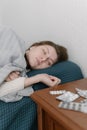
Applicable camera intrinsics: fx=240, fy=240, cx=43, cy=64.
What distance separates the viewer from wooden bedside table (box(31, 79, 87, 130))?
2.60 feet

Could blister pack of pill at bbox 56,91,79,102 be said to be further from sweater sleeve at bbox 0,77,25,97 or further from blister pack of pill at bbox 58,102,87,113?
sweater sleeve at bbox 0,77,25,97

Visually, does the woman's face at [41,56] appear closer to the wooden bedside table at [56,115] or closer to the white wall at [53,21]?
the white wall at [53,21]

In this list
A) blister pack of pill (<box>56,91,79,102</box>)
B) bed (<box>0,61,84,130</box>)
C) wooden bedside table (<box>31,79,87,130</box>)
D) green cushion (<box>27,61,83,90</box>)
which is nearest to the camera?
wooden bedside table (<box>31,79,87,130</box>)

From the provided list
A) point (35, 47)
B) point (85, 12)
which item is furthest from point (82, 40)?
point (35, 47)

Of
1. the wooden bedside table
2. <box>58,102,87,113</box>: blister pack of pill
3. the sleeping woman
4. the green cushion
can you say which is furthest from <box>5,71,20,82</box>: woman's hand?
<box>58,102,87,113</box>: blister pack of pill

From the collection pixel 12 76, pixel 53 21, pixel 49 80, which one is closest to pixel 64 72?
pixel 49 80

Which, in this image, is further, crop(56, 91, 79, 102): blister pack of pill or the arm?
the arm

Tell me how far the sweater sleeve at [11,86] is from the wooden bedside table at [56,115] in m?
0.19

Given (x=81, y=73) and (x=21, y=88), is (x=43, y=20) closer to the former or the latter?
(x=81, y=73)

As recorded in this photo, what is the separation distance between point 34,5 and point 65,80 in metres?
0.70

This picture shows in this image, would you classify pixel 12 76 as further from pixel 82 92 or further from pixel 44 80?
pixel 82 92

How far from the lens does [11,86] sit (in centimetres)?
118

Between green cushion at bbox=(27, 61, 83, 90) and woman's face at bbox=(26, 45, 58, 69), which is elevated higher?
woman's face at bbox=(26, 45, 58, 69)

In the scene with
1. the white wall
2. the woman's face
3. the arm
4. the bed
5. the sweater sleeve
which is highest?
the white wall
